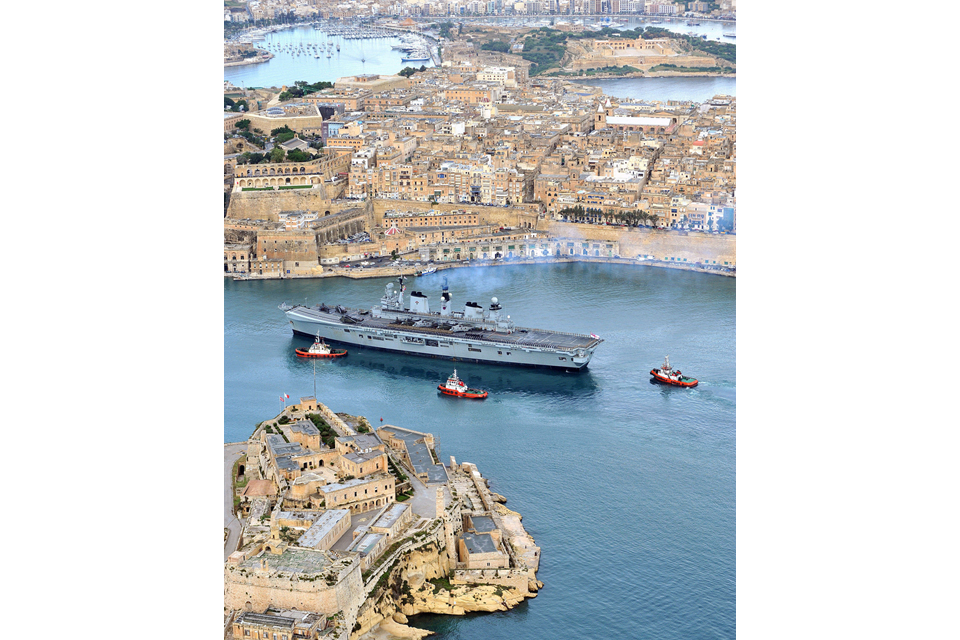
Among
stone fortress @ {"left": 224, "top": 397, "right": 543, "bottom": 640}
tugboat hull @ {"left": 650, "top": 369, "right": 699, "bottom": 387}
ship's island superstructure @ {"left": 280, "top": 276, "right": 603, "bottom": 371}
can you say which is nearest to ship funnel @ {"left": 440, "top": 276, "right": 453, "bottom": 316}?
ship's island superstructure @ {"left": 280, "top": 276, "right": 603, "bottom": 371}

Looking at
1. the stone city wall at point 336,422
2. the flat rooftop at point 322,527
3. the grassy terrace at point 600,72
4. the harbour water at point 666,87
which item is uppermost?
the grassy terrace at point 600,72

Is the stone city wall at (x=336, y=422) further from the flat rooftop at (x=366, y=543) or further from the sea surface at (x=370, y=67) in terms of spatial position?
the sea surface at (x=370, y=67)

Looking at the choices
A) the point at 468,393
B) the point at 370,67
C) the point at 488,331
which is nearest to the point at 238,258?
the point at 488,331

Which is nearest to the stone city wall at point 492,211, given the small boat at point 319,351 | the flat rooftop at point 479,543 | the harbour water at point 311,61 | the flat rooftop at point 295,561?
the small boat at point 319,351

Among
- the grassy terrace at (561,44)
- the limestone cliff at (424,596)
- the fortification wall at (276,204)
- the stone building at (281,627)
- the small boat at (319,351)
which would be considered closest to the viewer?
the stone building at (281,627)

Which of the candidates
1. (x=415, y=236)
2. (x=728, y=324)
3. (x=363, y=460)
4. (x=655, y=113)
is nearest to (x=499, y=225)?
(x=415, y=236)

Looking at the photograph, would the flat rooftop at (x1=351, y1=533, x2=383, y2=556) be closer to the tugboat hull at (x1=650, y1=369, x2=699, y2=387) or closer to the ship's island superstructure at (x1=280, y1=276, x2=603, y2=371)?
the tugboat hull at (x1=650, y1=369, x2=699, y2=387)

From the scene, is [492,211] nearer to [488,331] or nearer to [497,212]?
[497,212]
